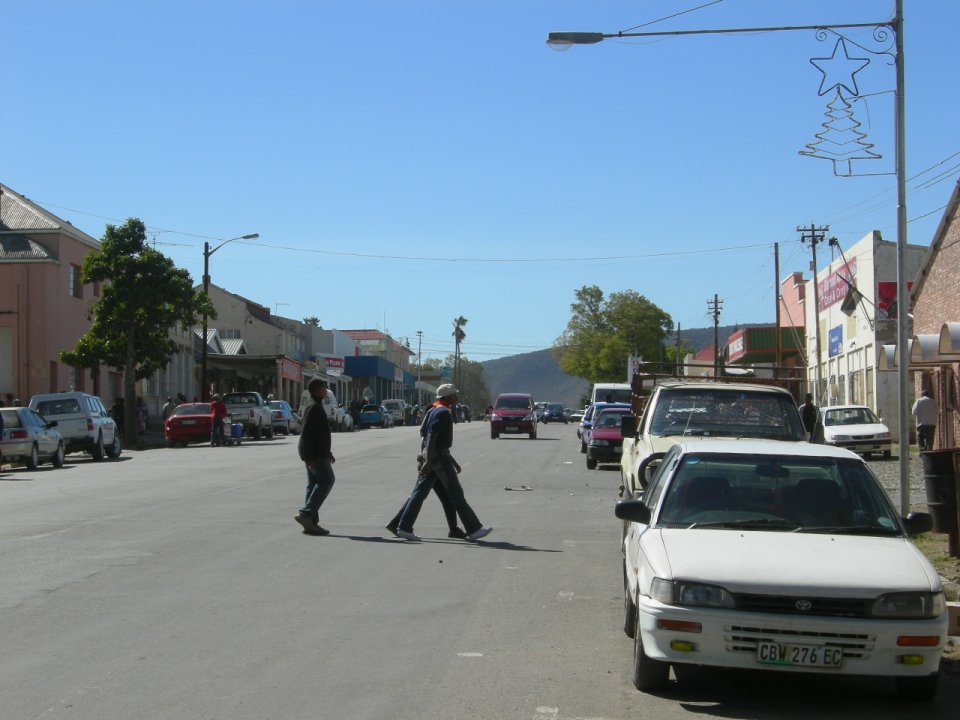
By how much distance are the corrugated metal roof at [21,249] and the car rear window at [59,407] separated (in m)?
A: 14.6

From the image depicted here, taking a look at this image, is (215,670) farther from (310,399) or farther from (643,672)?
(310,399)

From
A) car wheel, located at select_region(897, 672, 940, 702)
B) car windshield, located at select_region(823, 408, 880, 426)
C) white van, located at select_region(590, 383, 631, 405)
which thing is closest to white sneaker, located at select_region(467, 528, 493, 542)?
car wheel, located at select_region(897, 672, 940, 702)

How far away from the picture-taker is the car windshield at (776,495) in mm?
7434

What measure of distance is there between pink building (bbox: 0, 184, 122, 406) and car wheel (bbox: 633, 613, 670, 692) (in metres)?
40.4

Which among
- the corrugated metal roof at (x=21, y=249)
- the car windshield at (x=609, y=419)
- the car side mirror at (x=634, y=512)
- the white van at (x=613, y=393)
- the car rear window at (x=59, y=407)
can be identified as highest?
the corrugated metal roof at (x=21, y=249)

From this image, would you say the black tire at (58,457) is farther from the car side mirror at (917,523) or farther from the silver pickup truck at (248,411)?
the car side mirror at (917,523)

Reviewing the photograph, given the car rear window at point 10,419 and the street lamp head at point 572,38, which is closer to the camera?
the street lamp head at point 572,38

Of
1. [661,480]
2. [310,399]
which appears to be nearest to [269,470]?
[310,399]

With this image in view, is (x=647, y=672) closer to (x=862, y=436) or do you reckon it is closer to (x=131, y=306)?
(x=862, y=436)

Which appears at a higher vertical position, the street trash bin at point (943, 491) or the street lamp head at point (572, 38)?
the street lamp head at point (572, 38)

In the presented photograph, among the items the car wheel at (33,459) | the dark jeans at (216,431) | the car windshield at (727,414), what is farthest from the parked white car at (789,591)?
the dark jeans at (216,431)

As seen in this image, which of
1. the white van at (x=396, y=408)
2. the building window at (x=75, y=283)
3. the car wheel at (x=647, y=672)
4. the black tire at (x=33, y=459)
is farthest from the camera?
the white van at (x=396, y=408)

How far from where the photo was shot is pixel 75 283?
160 ft

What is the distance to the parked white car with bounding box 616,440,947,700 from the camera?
6.32 m
